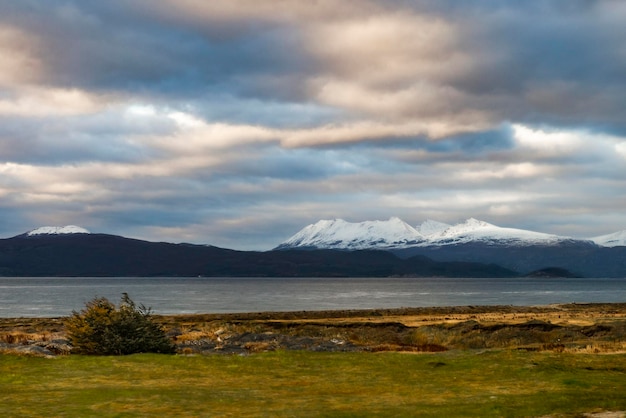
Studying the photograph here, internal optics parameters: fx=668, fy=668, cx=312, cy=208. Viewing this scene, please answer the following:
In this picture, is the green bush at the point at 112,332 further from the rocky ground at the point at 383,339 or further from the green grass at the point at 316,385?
the green grass at the point at 316,385

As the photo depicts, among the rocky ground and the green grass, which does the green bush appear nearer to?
the rocky ground

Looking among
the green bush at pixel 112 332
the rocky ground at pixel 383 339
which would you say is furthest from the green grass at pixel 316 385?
the rocky ground at pixel 383 339

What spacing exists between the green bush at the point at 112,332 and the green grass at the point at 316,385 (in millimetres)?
6040

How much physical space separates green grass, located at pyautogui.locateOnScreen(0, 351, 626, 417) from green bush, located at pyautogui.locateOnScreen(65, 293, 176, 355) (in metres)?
6.04

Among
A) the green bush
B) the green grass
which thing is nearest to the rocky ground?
the green bush

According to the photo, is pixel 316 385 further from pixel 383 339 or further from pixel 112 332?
pixel 383 339

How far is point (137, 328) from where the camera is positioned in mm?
36906

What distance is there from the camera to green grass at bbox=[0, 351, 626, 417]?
762 inches

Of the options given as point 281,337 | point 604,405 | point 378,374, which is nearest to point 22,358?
point 378,374

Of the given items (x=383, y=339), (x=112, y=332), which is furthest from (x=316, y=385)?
(x=383, y=339)

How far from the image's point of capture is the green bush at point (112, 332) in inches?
1430

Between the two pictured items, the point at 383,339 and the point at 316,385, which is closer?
the point at 316,385

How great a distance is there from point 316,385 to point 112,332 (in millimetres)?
16089

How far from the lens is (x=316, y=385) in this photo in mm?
24594
